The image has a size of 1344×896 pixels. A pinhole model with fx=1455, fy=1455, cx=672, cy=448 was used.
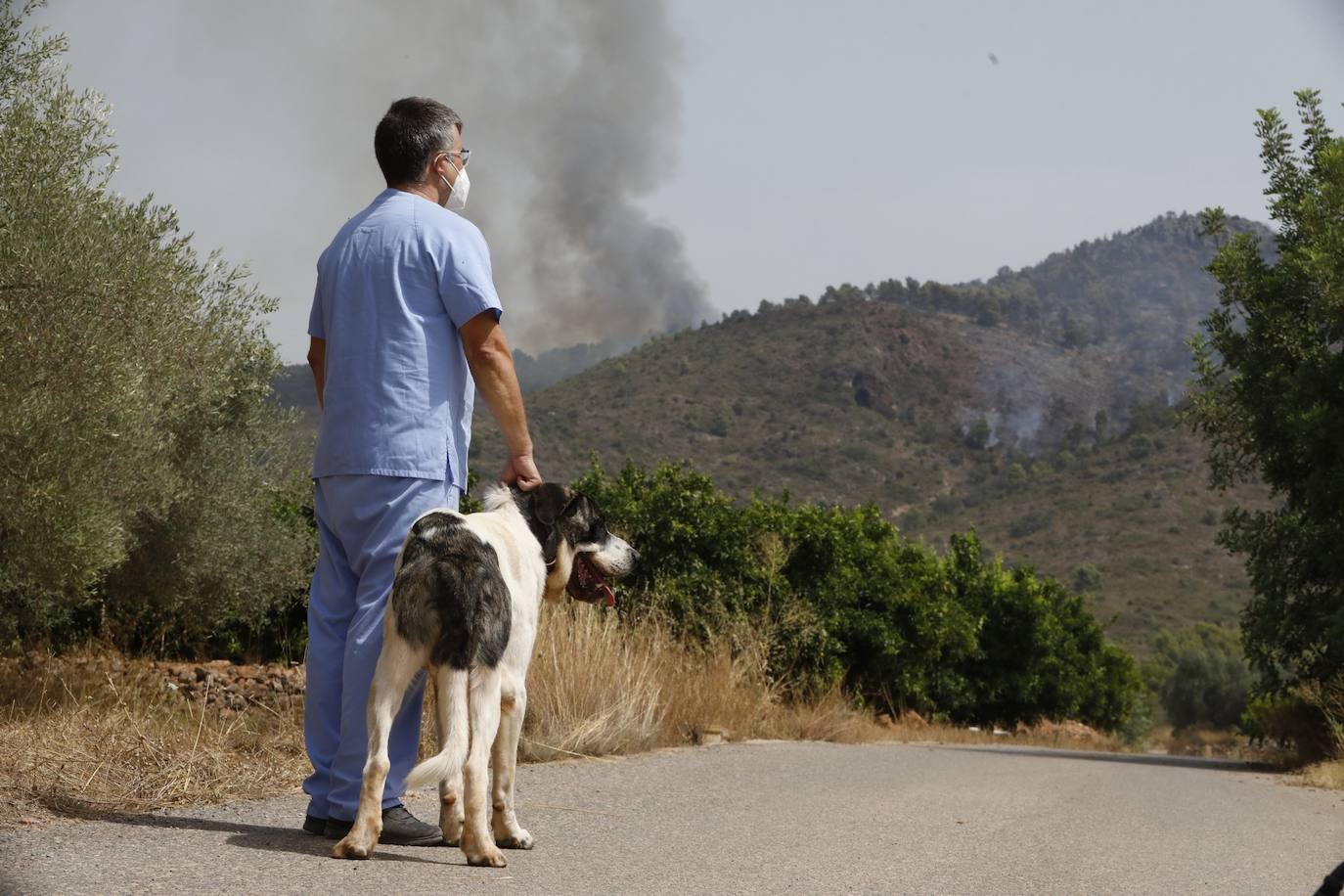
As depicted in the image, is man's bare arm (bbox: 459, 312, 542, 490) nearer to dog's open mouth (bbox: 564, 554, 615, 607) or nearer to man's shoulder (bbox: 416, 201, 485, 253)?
man's shoulder (bbox: 416, 201, 485, 253)

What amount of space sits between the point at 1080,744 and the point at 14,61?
2763 cm

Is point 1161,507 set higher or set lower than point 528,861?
higher

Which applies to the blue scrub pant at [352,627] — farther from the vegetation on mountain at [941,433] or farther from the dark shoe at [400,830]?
the vegetation on mountain at [941,433]

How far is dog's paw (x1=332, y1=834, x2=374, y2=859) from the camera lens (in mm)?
4996

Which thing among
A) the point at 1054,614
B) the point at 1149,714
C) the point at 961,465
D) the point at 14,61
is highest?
the point at 961,465

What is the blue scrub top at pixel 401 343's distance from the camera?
5598 millimetres

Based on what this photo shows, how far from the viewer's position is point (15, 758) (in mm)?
6715

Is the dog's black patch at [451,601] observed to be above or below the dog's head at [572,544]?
below

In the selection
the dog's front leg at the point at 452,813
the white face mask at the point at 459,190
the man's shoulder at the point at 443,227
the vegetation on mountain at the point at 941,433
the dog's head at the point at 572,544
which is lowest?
the dog's front leg at the point at 452,813

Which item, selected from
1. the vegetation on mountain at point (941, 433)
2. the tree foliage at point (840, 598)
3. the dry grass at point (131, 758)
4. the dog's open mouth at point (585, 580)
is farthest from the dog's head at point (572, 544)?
the vegetation on mountain at point (941, 433)

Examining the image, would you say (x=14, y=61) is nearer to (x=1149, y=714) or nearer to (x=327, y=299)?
(x=327, y=299)

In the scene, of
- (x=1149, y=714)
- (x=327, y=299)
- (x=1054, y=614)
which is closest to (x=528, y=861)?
(x=327, y=299)

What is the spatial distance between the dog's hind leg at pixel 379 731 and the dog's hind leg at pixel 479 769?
24 centimetres

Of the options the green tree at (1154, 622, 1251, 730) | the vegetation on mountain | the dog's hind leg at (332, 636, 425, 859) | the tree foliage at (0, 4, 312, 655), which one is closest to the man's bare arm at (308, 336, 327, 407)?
the dog's hind leg at (332, 636, 425, 859)
